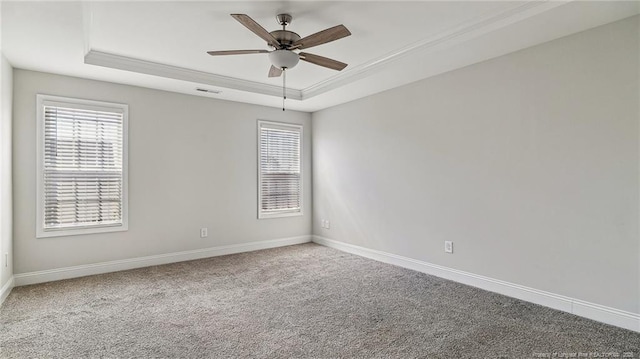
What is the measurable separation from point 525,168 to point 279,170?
3.68 m

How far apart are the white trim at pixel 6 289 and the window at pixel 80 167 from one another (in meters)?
0.55

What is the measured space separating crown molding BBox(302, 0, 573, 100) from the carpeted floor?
2452mm

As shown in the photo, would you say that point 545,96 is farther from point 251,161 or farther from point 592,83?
point 251,161

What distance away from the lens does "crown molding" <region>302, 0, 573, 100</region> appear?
258cm

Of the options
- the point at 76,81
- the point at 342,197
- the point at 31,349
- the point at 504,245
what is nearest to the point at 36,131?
the point at 76,81

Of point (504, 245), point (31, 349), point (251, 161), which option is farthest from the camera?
point (251, 161)

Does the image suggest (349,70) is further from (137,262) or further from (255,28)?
(137,262)

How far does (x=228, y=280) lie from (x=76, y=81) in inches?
118

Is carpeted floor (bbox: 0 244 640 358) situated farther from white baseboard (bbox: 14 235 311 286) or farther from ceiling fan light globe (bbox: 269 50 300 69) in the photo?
ceiling fan light globe (bbox: 269 50 300 69)

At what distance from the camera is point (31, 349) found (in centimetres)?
234

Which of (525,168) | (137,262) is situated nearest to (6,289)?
(137,262)

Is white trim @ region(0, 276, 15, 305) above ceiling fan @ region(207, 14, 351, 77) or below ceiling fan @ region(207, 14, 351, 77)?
below

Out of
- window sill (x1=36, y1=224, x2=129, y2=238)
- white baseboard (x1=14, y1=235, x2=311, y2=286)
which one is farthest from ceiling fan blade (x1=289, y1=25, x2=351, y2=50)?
white baseboard (x1=14, y1=235, x2=311, y2=286)

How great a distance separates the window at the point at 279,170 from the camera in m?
5.55
